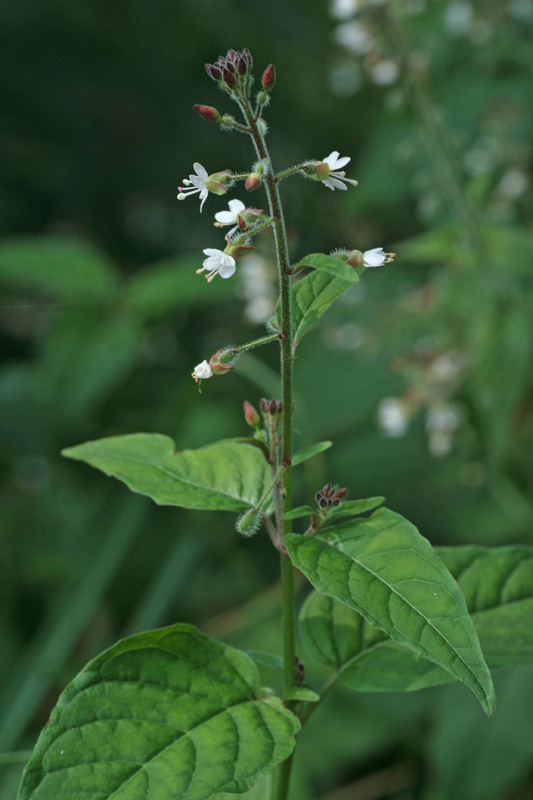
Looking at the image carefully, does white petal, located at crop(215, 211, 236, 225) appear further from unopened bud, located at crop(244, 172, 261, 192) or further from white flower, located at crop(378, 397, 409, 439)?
white flower, located at crop(378, 397, 409, 439)

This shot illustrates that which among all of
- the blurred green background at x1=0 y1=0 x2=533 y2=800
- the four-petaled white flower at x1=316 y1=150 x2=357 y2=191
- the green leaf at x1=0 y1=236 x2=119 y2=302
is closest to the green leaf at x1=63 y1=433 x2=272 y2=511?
the four-petaled white flower at x1=316 y1=150 x2=357 y2=191

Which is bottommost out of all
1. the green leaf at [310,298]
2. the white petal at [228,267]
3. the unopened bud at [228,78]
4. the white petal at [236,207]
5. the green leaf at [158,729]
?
the green leaf at [158,729]

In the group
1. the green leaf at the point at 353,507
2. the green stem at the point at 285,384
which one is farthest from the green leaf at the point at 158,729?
the green leaf at the point at 353,507

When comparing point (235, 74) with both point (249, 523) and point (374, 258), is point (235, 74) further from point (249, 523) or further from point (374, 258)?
point (249, 523)

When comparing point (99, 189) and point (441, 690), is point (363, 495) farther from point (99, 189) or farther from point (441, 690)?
point (99, 189)

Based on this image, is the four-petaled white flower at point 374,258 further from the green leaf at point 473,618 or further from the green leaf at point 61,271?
the green leaf at point 61,271

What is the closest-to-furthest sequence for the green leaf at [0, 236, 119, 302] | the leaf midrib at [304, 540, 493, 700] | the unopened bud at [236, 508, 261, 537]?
the leaf midrib at [304, 540, 493, 700]
the unopened bud at [236, 508, 261, 537]
the green leaf at [0, 236, 119, 302]

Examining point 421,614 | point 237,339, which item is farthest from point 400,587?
point 237,339
